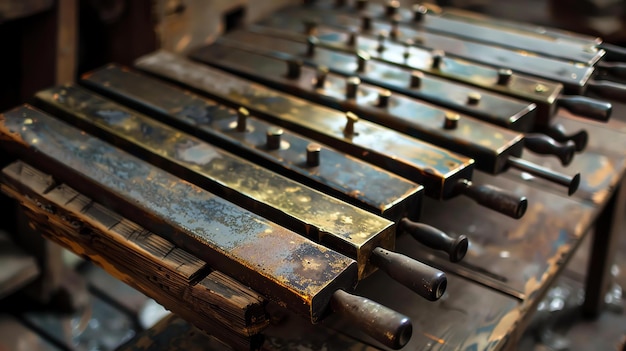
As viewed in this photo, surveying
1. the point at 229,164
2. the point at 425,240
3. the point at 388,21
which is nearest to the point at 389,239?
the point at 425,240

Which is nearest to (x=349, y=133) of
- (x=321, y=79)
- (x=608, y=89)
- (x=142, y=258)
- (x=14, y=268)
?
(x=321, y=79)

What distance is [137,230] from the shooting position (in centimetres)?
110

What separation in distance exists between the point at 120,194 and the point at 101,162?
0.40ft

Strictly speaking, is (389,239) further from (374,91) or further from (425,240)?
(374,91)

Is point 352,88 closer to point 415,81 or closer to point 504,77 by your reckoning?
point 415,81

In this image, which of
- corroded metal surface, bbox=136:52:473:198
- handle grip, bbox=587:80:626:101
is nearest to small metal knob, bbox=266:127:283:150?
corroded metal surface, bbox=136:52:473:198

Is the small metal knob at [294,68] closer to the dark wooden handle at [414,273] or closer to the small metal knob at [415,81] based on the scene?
the small metal knob at [415,81]

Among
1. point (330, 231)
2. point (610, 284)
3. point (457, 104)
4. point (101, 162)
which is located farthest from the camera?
point (610, 284)

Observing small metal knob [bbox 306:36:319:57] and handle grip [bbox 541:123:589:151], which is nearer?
handle grip [bbox 541:123:589:151]

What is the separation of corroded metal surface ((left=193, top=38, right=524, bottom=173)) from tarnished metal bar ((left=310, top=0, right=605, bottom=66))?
18.4 inches

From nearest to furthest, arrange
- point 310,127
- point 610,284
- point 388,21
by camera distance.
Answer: point 310,127 < point 388,21 < point 610,284

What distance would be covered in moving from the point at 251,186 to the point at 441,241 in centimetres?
34

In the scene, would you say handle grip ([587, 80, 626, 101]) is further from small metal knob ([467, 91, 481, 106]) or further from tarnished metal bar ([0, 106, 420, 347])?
tarnished metal bar ([0, 106, 420, 347])

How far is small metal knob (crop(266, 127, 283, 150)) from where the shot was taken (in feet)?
4.13
